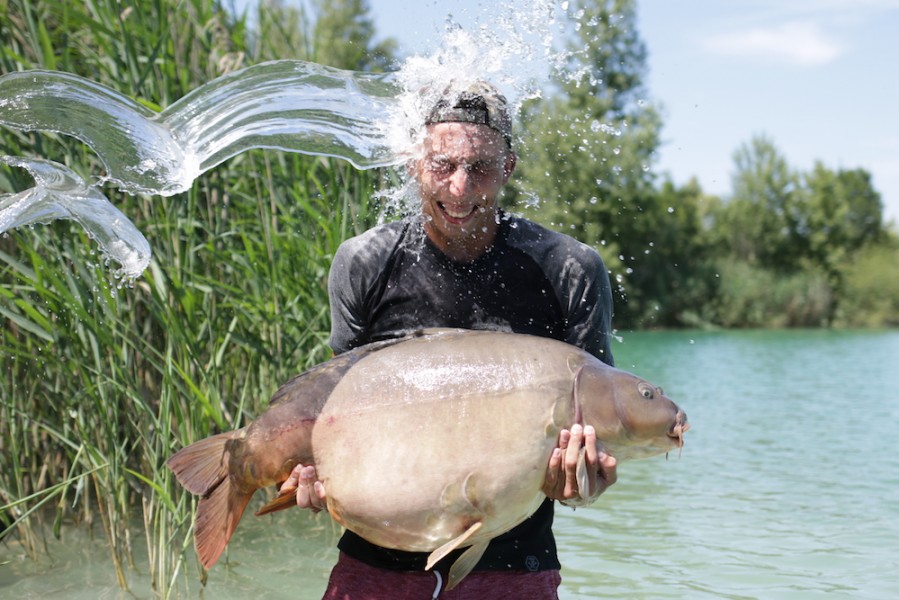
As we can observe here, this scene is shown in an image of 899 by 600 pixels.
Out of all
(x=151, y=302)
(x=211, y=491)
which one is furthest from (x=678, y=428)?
(x=151, y=302)

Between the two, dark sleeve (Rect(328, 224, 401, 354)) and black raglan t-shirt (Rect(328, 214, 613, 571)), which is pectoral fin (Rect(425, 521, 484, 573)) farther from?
dark sleeve (Rect(328, 224, 401, 354))

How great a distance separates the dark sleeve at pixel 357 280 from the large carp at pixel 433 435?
0.64 feet

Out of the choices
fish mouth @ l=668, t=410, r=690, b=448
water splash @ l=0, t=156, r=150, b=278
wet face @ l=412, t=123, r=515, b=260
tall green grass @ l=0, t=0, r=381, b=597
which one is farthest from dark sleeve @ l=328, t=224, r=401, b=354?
tall green grass @ l=0, t=0, r=381, b=597

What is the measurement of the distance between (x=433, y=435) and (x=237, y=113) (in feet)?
5.05

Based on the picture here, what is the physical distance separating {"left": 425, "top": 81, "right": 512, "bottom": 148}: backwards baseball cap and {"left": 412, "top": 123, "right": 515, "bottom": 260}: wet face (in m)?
0.02

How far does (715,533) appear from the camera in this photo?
7234mm

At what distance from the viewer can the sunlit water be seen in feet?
17.4

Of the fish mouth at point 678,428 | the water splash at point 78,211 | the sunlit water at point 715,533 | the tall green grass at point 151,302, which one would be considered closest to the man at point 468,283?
the fish mouth at point 678,428

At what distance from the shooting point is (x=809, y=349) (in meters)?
27.7

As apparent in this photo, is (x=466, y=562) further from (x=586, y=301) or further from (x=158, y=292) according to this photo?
(x=158, y=292)

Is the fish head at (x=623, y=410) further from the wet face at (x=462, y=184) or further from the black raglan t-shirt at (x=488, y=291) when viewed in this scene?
the wet face at (x=462, y=184)

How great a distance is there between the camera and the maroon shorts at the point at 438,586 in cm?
237

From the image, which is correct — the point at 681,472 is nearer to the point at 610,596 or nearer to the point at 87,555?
the point at 610,596

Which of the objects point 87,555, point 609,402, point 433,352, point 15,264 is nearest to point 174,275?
point 15,264
